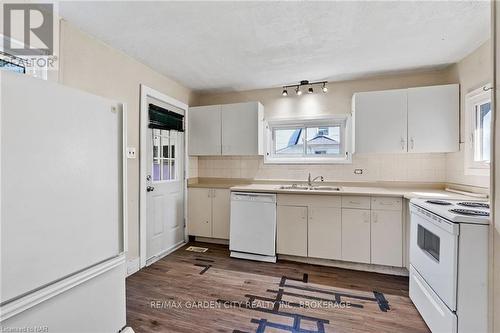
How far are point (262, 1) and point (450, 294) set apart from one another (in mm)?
2314

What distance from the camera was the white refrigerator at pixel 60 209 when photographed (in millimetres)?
864

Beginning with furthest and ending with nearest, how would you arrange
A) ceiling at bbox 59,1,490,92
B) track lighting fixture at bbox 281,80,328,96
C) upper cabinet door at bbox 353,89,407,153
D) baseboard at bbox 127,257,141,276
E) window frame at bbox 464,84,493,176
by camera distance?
→ track lighting fixture at bbox 281,80,328,96 < upper cabinet door at bbox 353,89,407,153 < baseboard at bbox 127,257,141,276 < window frame at bbox 464,84,493,176 < ceiling at bbox 59,1,490,92

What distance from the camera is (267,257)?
9.73 feet

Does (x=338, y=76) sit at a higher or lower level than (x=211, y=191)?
higher

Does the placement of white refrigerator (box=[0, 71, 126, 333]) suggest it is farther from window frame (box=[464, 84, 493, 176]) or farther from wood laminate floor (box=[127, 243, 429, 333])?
window frame (box=[464, 84, 493, 176])

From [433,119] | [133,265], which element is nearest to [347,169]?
[433,119]

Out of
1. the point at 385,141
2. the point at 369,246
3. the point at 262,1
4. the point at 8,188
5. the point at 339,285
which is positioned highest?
the point at 262,1

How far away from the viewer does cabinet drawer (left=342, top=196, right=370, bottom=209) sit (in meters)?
2.67

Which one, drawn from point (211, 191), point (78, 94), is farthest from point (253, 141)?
point (78, 94)

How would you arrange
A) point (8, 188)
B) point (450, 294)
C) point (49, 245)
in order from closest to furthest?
point (8, 188), point (49, 245), point (450, 294)

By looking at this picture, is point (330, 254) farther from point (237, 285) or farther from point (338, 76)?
point (338, 76)

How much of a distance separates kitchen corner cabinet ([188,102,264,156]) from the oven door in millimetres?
2087

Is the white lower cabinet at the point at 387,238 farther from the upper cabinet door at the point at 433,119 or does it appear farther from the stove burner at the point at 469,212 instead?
the stove burner at the point at 469,212

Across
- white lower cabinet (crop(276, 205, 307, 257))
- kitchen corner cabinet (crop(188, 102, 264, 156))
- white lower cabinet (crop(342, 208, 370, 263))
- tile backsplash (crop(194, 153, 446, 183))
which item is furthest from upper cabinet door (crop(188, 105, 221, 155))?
white lower cabinet (crop(342, 208, 370, 263))
